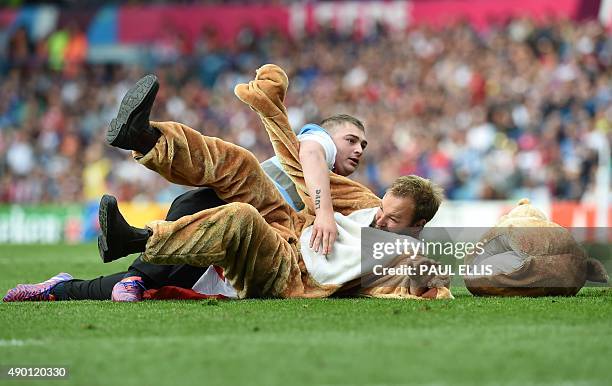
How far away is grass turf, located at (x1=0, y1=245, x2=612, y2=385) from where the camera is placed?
371 centimetres

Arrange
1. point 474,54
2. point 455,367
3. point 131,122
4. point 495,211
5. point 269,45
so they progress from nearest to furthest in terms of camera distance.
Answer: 1. point 455,367
2. point 131,122
3. point 495,211
4. point 474,54
5. point 269,45

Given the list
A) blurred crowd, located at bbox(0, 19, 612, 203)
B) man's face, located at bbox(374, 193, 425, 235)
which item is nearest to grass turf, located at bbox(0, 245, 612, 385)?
man's face, located at bbox(374, 193, 425, 235)

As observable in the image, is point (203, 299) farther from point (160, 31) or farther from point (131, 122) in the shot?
point (160, 31)

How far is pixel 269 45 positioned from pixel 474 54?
4.56 metres

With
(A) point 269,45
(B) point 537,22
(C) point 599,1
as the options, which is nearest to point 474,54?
(B) point 537,22

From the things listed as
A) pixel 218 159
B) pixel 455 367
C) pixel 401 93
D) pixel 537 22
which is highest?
pixel 537 22

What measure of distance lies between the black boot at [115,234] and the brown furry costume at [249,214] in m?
0.08

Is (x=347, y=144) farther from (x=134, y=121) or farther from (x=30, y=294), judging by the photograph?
(x=30, y=294)

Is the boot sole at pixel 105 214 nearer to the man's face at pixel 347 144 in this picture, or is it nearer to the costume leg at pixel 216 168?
the costume leg at pixel 216 168

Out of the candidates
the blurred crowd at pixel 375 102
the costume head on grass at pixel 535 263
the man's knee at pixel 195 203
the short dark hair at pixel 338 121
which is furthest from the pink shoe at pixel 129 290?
the blurred crowd at pixel 375 102

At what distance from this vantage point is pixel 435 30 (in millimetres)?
19156

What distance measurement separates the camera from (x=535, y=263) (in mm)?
6121

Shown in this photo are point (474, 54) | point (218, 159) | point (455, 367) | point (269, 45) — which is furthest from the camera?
point (269, 45)

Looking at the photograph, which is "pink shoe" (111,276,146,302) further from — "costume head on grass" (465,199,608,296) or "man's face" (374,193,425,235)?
"costume head on grass" (465,199,608,296)
